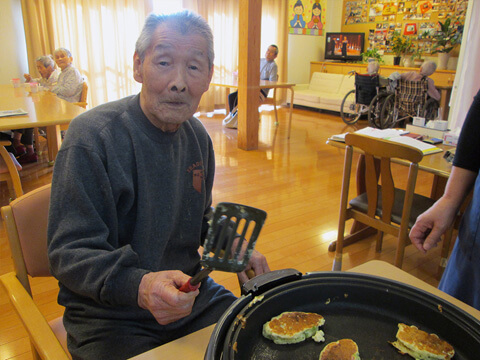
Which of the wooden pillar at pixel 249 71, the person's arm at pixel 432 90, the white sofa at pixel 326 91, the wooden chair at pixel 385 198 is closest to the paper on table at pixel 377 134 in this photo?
the wooden chair at pixel 385 198

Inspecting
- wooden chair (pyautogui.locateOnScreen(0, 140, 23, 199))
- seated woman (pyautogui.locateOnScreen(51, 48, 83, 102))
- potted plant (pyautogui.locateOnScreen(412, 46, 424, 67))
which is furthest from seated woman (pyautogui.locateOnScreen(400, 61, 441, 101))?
wooden chair (pyautogui.locateOnScreen(0, 140, 23, 199))

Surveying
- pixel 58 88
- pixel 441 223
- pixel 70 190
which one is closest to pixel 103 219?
pixel 70 190

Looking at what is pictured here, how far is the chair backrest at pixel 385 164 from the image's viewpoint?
1.75 m

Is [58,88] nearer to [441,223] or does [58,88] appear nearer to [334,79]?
[441,223]

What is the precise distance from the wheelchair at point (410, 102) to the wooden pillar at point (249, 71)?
96.7 inches

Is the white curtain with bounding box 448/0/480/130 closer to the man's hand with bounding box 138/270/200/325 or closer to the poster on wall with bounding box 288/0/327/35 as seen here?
the man's hand with bounding box 138/270/200/325

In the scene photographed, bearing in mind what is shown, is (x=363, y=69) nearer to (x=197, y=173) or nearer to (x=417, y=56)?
(x=417, y=56)

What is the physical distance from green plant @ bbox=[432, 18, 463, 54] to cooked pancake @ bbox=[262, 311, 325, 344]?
7.12 m

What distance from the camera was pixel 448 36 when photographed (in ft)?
21.1

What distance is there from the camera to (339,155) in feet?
15.5

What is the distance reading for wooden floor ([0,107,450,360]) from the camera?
80.1 inches

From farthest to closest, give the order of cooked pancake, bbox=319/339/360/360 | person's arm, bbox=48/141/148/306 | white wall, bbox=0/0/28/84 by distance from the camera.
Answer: white wall, bbox=0/0/28/84, person's arm, bbox=48/141/148/306, cooked pancake, bbox=319/339/360/360

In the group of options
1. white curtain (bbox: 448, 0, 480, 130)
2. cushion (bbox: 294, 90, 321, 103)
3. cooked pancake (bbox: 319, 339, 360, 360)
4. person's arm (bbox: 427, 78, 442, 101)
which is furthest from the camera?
cushion (bbox: 294, 90, 321, 103)

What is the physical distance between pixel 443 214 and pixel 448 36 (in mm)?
6796
